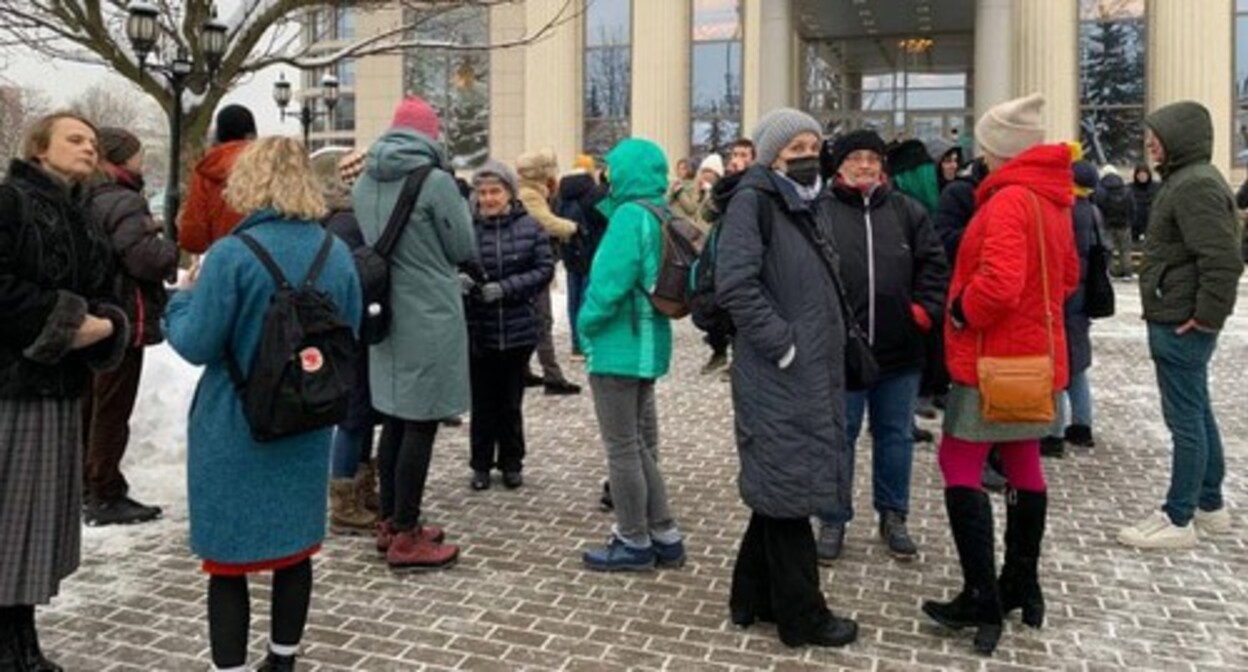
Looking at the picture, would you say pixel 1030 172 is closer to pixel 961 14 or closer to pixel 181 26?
pixel 181 26

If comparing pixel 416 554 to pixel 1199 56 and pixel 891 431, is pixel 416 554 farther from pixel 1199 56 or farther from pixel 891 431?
pixel 1199 56

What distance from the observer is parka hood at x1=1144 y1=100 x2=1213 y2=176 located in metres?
5.12

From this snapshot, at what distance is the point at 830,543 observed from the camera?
5.22m

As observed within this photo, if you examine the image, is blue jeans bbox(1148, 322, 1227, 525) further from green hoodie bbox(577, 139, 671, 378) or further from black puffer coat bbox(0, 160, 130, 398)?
black puffer coat bbox(0, 160, 130, 398)

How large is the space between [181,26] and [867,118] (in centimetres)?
1685

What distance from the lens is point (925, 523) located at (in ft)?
19.2

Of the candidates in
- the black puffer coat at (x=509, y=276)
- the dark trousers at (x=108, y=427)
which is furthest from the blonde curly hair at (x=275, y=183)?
the dark trousers at (x=108, y=427)

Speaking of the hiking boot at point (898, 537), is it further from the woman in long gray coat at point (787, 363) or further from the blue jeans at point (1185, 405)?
the blue jeans at point (1185, 405)

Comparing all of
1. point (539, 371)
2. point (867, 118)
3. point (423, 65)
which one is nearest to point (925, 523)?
point (539, 371)

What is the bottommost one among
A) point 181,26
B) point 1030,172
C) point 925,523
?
point 925,523

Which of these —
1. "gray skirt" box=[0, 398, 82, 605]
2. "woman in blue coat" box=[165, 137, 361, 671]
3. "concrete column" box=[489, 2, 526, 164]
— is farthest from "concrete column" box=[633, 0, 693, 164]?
"gray skirt" box=[0, 398, 82, 605]

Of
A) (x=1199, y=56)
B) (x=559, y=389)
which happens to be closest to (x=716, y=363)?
(x=559, y=389)

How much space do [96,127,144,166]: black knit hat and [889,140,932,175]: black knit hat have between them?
4.15m

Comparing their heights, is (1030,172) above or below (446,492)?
above
